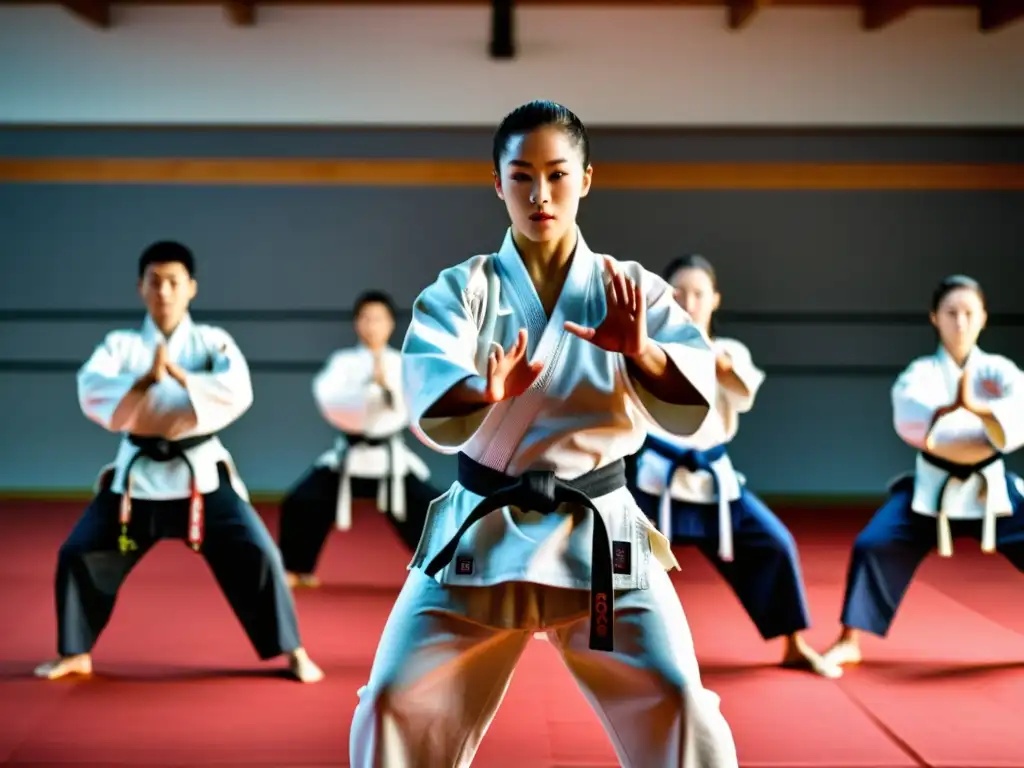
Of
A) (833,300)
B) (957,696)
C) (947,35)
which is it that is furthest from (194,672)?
(947,35)

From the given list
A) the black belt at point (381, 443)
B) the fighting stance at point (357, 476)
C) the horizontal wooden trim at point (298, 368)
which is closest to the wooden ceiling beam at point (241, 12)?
the horizontal wooden trim at point (298, 368)

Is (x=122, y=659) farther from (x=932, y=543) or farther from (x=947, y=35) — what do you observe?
(x=947, y=35)

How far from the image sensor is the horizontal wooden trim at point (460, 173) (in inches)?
283

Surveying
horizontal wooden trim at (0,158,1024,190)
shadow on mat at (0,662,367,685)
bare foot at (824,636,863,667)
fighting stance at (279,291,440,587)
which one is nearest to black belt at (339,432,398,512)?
fighting stance at (279,291,440,587)

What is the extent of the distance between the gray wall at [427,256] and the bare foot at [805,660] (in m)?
3.77

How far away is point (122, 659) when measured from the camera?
366 centimetres

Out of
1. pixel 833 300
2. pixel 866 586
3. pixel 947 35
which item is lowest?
pixel 866 586

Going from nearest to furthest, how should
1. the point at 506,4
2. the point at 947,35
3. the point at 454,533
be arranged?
1. the point at 454,533
2. the point at 506,4
3. the point at 947,35

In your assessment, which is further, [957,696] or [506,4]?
[506,4]

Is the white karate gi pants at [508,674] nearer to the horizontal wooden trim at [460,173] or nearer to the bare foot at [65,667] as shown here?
the bare foot at [65,667]

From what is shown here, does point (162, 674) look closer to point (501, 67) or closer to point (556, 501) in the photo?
point (556, 501)

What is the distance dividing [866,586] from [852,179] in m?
4.48

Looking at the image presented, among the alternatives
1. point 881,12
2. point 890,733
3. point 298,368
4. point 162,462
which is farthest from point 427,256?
point 890,733

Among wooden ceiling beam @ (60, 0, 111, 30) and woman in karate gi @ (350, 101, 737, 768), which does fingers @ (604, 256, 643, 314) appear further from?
wooden ceiling beam @ (60, 0, 111, 30)
